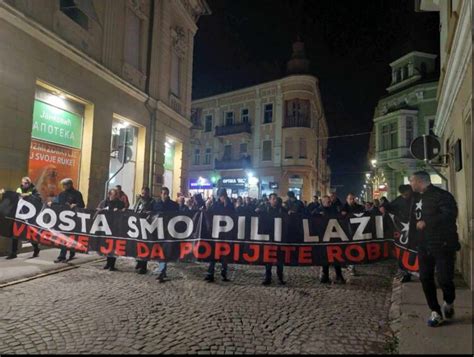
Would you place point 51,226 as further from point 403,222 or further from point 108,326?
point 403,222

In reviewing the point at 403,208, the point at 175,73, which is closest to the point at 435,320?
the point at 403,208

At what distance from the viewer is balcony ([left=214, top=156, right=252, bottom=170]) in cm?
3816

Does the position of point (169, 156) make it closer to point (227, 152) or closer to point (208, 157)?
point (227, 152)

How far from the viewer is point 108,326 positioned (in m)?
4.57

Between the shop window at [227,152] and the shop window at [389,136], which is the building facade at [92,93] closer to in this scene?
the shop window at [389,136]

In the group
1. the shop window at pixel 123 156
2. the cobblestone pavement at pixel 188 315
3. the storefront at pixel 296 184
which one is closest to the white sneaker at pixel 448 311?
the cobblestone pavement at pixel 188 315

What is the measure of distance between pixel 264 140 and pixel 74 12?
90.5 feet

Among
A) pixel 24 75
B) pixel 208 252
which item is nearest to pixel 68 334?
pixel 208 252

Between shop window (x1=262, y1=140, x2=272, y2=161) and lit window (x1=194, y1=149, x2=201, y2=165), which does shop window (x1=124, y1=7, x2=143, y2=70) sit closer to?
shop window (x1=262, y1=140, x2=272, y2=161)

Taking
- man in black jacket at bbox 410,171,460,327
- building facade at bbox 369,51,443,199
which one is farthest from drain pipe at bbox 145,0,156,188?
building facade at bbox 369,51,443,199

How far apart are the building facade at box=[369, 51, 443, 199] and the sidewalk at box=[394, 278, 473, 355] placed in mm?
23964

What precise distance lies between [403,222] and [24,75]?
384 inches

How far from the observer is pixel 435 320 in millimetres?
4512

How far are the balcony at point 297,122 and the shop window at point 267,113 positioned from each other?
5.93 ft
